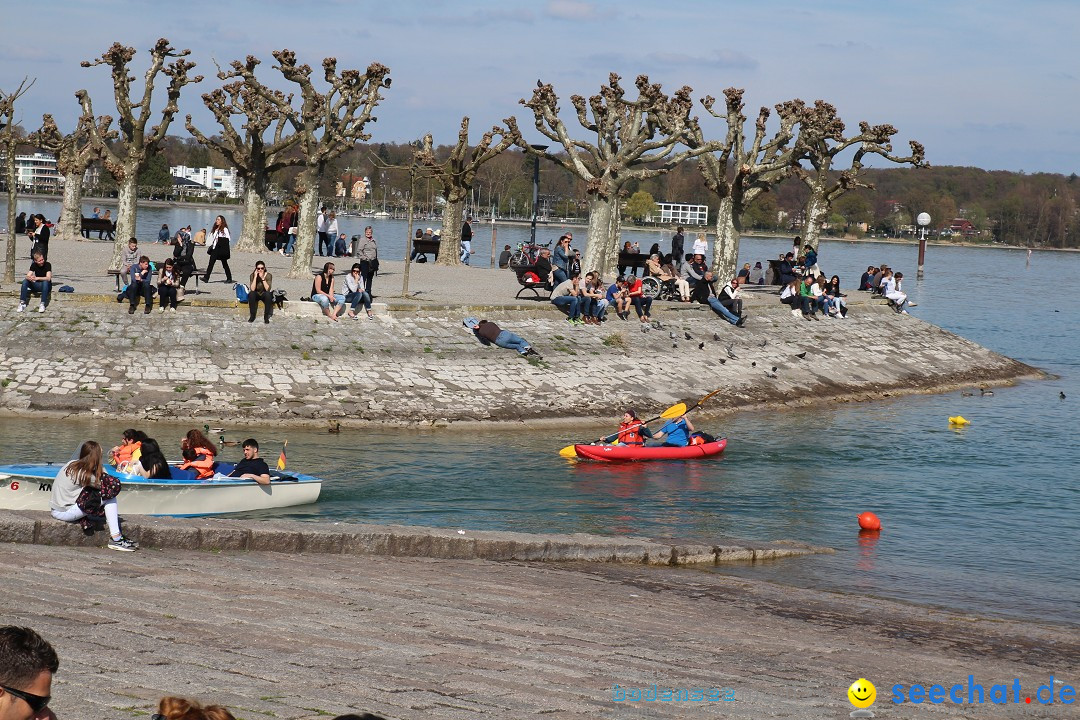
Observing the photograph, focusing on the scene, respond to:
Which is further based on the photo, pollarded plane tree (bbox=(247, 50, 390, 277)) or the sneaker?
pollarded plane tree (bbox=(247, 50, 390, 277))

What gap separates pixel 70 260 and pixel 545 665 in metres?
28.4

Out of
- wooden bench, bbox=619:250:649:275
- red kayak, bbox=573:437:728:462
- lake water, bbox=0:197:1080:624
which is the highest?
wooden bench, bbox=619:250:649:275

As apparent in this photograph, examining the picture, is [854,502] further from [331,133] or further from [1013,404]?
[331,133]

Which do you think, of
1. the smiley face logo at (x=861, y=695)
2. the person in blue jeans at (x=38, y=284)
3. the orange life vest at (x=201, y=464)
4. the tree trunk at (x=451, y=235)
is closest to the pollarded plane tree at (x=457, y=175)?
the tree trunk at (x=451, y=235)

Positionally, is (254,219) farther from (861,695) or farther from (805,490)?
(861,695)

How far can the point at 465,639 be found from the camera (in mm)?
9422

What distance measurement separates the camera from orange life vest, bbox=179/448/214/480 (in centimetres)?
1556

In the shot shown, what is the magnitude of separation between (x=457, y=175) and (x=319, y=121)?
8.14m

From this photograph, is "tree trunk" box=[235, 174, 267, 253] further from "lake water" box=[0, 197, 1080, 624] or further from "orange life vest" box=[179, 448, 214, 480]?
"orange life vest" box=[179, 448, 214, 480]

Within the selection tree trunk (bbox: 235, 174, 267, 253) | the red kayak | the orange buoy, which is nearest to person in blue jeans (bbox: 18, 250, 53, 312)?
the red kayak

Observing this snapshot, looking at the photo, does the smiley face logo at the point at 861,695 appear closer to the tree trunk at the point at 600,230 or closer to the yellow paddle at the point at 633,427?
the yellow paddle at the point at 633,427

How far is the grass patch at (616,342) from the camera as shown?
90.8ft

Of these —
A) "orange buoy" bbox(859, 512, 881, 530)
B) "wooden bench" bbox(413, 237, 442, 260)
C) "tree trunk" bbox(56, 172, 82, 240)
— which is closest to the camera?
"orange buoy" bbox(859, 512, 881, 530)

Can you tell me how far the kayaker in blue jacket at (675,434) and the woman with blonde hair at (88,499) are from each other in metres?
11.6
